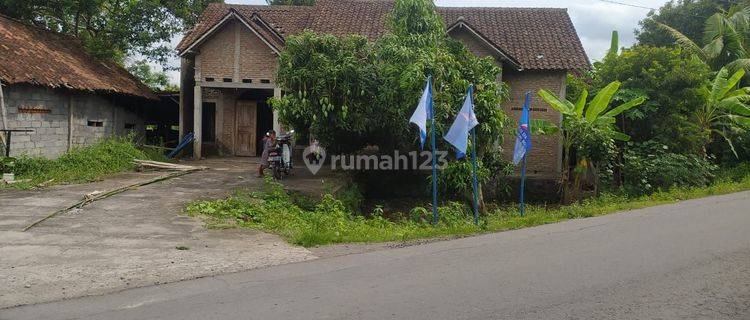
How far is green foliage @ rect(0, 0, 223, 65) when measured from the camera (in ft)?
70.0

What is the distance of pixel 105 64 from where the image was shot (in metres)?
20.0

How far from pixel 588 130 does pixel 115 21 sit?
60.2 feet

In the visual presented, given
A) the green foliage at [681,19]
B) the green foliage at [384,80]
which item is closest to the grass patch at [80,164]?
the green foliage at [384,80]

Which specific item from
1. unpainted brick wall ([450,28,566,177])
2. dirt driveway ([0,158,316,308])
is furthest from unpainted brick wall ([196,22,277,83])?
dirt driveway ([0,158,316,308])

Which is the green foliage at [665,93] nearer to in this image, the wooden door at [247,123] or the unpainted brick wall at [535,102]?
the unpainted brick wall at [535,102]

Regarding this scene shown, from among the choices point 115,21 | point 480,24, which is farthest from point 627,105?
point 115,21

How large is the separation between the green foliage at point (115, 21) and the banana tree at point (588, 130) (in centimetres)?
1565

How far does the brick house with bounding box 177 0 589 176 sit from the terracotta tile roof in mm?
2315

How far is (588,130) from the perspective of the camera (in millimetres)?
15242

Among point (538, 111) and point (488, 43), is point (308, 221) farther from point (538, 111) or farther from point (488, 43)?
point (538, 111)

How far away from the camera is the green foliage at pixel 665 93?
1614cm

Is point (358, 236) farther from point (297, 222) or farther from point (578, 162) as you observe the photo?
point (578, 162)

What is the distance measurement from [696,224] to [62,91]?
16.0m

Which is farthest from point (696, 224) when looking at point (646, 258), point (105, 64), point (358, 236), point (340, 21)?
point (105, 64)
